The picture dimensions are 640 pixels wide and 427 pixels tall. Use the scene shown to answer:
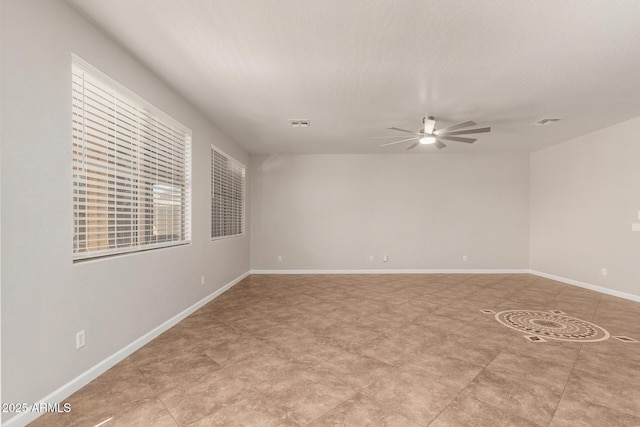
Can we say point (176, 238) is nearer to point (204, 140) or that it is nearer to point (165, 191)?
point (165, 191)

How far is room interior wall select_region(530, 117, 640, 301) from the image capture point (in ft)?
15.5

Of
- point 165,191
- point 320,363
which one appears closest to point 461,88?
point 320,363

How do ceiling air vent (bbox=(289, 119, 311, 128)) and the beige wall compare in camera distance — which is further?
the beige wall

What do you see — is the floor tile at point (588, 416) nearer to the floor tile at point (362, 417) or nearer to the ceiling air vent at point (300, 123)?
the floor tile at point (362, 417)

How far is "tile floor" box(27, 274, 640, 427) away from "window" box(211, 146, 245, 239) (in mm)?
1588

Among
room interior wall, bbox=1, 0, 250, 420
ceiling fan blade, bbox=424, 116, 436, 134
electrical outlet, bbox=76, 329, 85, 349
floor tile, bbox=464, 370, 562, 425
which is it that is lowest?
floor tile, bbox=464, 370, 562, 425

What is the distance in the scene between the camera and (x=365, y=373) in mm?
2369

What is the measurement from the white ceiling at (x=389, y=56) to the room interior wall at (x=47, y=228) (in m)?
0.33

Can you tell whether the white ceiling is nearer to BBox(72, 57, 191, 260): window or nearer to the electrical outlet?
BBox(72, 57, 191, 260): window

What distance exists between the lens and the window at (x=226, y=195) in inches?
194

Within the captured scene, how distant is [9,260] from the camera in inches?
66.4

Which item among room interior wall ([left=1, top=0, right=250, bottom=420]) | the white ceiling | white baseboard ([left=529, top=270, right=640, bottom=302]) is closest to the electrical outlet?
room interior wall ([left=1, top=0, right=250, bottom=420])

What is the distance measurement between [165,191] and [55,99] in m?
1.54

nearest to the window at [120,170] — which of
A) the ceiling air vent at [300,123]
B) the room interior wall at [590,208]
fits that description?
the ceiling air vent at [300,123]
